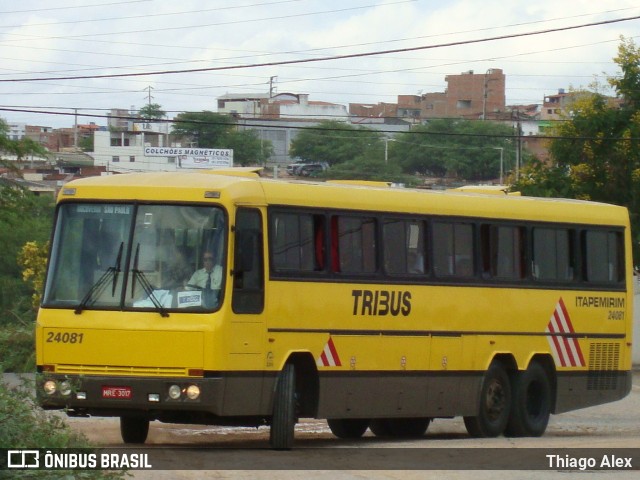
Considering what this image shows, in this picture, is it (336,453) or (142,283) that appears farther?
(336,453)

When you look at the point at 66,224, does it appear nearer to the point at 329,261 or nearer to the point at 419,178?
the point at 329,261

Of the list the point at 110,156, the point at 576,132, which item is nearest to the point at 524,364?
the point at 576,132

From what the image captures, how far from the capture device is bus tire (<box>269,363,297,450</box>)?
14562mm

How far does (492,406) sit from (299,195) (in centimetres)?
472

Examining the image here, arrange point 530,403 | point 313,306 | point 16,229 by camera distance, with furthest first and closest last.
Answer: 1. point 16,229
2. point 530,403
3. point 313,306

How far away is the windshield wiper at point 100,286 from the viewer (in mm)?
14211

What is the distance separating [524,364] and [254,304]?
5425 mm

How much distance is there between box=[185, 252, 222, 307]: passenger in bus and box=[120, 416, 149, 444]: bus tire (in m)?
2.24

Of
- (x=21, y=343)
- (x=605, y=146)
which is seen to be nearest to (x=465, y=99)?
(x=605, y=146)

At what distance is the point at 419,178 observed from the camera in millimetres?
100625

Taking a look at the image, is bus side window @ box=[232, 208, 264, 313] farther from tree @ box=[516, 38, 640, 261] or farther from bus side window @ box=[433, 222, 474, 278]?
tree @ box=[516, 38, 640, 261]

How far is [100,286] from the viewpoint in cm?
1427

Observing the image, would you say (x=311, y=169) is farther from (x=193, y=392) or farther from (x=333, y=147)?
(x=193, y=392)

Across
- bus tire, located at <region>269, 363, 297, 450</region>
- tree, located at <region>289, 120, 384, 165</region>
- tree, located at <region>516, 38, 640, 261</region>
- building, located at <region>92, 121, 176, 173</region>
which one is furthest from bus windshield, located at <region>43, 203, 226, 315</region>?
tree, located at <region>289, 120, 384, 165</region>
